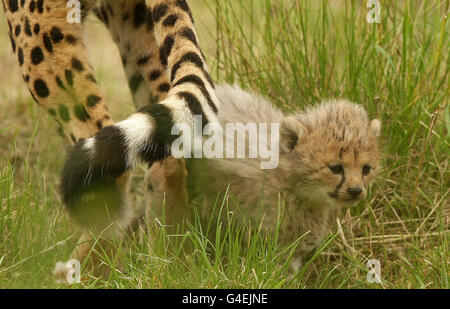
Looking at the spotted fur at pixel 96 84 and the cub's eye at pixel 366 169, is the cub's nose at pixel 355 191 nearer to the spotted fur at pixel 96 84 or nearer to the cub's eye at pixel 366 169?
the cub's eye at pixel 366 169

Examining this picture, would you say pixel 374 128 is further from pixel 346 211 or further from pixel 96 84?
pixel 96 84

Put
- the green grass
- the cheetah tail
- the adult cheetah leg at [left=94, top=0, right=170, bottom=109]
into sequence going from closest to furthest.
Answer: the cheetah tail < the green grass < the adult cheetah leg at [left=94, top=0, right=170, bottom=109]

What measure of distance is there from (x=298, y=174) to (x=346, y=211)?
1.45 ft

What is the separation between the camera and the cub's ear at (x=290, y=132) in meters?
2.33

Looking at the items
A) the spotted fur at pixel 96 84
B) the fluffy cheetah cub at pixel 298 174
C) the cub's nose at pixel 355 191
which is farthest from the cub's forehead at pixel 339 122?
the spotted fur at pixel 96 84

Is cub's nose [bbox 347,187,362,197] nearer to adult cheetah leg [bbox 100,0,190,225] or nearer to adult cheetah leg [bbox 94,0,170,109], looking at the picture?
adult cheetah leg [bbox 100,0,190,225]

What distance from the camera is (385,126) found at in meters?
2.78

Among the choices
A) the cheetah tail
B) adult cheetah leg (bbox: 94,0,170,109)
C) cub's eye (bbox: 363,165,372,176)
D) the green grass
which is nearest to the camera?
the cheetah tail

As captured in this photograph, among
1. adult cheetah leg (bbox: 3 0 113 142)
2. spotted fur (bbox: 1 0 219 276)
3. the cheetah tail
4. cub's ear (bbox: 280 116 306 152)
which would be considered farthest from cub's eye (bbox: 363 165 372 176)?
adult cheetah leg (bbox: 3 0 113 142)

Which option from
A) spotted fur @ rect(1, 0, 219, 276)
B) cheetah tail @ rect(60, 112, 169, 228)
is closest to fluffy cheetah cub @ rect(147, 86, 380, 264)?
spotted fur @ rect(1, 0, 219, 276)

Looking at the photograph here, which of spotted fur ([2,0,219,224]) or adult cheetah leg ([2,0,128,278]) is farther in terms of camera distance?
adult cheetah leg ([2,0,128,278])

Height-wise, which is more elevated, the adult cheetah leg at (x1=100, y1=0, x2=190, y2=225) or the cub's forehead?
the adult cheetah leg at (x1=100, y1=0, x2=190, y2=225)

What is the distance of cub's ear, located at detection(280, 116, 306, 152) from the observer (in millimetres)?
2326
